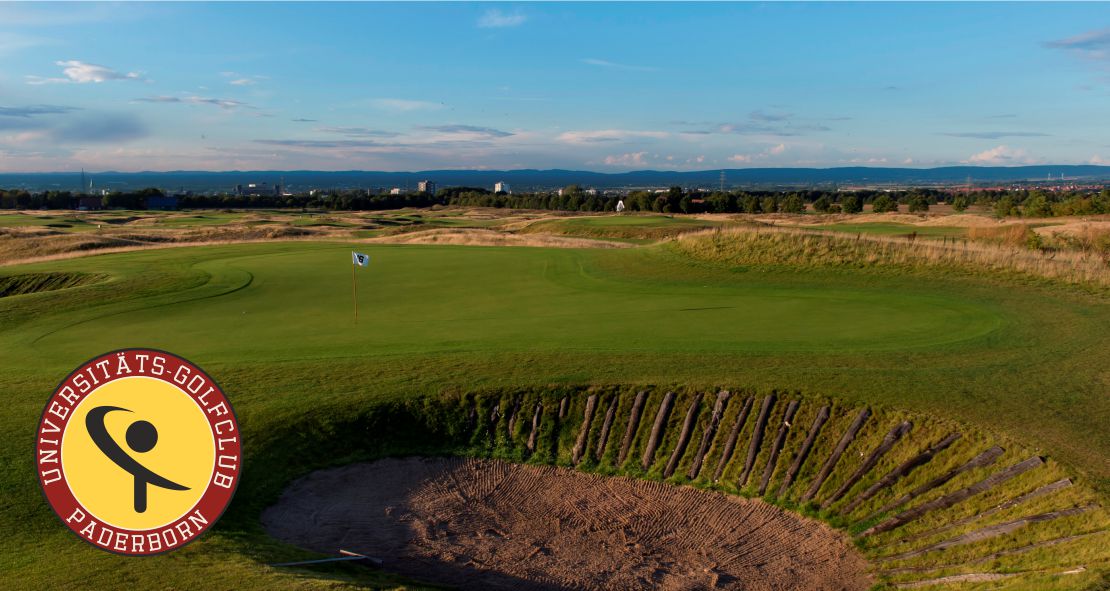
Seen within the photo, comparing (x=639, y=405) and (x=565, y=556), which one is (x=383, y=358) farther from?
(x=565, y=556)

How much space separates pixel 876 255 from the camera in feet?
86.1

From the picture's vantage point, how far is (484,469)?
11977 millimetres

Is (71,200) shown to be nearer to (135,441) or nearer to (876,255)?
(876,255)

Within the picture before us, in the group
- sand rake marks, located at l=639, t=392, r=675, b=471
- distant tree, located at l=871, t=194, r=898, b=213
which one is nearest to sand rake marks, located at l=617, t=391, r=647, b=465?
sand rake marks, located at l=639, t=392, r=675, b=471

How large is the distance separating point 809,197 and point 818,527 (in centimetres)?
16180

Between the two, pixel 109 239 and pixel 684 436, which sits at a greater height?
pixel 109 239

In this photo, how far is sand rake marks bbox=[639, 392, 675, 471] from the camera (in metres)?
11.8

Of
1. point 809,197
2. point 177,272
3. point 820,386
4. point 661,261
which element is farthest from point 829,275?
point 809,197

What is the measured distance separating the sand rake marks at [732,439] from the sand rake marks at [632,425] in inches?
61.6

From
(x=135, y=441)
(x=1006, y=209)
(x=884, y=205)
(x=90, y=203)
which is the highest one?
(x=90, y=203)

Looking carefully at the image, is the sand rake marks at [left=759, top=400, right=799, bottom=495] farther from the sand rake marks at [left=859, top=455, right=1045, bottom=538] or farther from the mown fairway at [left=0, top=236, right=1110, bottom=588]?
the sand rake marks at [left=859, top=455, right=1045, bottom=538]

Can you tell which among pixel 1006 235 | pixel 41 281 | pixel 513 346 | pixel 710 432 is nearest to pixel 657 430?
pixel 710 432

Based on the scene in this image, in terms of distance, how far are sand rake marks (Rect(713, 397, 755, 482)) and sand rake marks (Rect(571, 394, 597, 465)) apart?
2.32 meters

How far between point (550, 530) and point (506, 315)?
9458 mm
